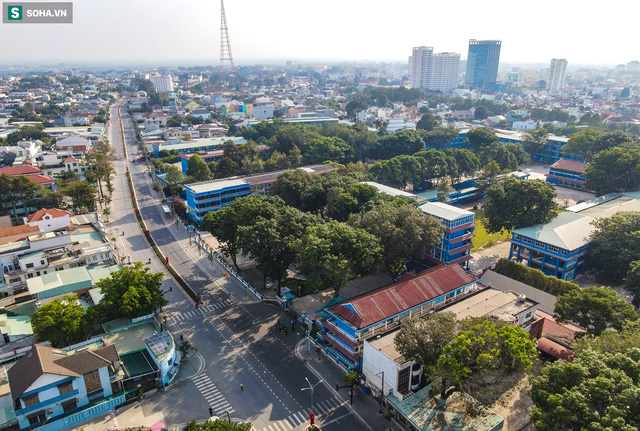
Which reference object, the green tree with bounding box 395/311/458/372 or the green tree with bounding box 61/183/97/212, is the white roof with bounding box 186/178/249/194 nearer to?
the green tree with bounding box 61/183/97/212

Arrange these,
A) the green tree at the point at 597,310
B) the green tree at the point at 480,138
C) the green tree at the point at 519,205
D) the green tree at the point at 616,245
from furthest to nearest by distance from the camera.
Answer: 1. the green tree at the point at 480,138
2. the green tree at the point at 519,205
3. the green tree at the point at 616,245
4. the green tree at the point at 597,310

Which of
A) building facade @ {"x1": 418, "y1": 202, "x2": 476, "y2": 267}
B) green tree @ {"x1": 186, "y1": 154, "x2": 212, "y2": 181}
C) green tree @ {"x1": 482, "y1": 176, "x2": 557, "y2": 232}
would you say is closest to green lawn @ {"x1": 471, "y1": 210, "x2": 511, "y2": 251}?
green tree @ {"x1": 482, "y1": 176, "x2": 557, "y2": 232}

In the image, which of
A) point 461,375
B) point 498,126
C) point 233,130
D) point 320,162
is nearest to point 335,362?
point 461,375

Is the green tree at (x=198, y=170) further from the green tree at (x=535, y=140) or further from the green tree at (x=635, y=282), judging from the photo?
the green tree at (x=535, y=140)

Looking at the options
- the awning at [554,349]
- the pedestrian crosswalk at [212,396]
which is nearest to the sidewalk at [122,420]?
the pedestrian crosswalk at [212,396]

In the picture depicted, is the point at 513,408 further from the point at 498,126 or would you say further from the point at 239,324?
the point at 498,126

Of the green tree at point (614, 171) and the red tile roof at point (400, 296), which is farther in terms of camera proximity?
the green tree at point (614, 171)
